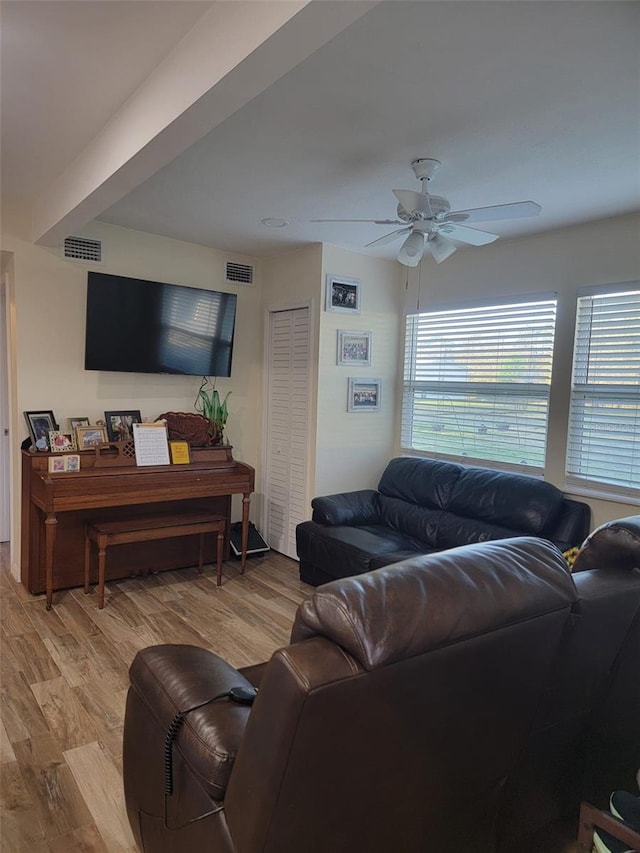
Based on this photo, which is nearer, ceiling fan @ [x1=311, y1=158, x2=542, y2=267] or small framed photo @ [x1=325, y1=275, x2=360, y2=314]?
ceiling fan @ [x1=311, y1=158, x2=542, y2=267]

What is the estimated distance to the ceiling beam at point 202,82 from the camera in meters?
1.27

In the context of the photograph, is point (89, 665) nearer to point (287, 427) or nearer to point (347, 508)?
point (347, 508)

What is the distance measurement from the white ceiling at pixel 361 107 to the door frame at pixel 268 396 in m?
0.99

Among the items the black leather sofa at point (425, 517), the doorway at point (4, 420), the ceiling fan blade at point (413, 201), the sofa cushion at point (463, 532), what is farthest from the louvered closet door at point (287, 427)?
the doorway at point (4, 420)

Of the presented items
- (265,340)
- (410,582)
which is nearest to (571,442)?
(265,340)

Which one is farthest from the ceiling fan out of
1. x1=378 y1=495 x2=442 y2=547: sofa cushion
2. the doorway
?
the doorway

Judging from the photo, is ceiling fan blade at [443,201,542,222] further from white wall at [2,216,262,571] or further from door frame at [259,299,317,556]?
white wall at [2,216,262,571]

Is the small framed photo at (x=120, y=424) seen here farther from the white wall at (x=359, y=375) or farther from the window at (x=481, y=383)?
the window at (x=481, y=383)

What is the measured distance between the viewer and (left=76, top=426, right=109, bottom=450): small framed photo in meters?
Result: 3.67

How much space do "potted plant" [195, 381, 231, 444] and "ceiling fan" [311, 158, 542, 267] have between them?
2015 mm

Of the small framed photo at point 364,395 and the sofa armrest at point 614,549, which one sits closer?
the sofa armrest at point 614,549

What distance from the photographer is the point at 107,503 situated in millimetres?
3475

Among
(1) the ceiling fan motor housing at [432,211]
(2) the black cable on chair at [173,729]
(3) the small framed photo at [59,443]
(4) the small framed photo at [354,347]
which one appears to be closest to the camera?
(2) the black cable on chair at [173,729]

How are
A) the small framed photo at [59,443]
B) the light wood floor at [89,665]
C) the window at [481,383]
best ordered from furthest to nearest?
1. the window at [481,383]
2. the small framed photo at [59,443]
3. the light wood floor at [89,665]
